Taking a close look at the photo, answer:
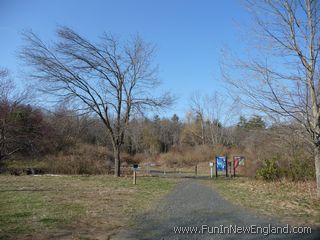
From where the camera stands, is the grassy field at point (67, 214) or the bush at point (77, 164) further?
the bush at point (77, 164)

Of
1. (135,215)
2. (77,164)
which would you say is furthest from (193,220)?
(77,164)

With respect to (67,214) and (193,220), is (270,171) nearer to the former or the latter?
(193,220)

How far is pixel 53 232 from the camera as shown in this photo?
21.5 ft

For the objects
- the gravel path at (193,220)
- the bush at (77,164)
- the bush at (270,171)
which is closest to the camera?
the gravel path at (193,220)

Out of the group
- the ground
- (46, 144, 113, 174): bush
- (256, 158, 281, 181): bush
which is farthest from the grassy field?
(46, 144, 113, 174): bush

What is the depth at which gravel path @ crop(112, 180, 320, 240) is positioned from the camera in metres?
6.50

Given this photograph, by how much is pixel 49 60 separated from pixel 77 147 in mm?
11382

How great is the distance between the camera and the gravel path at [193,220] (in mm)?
6500

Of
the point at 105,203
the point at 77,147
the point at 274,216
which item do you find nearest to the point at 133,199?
the point at 105,203

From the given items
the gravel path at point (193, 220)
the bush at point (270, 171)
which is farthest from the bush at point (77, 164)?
the gravel path at point (193, 220)

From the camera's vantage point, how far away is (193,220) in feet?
26.2

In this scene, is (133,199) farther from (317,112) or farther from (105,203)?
(317,112)

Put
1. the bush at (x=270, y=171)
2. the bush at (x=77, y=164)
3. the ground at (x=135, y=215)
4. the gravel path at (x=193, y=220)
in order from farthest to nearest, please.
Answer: the bush at (x=77, y=164), the bush at (x=270, y=171), the ground at (x=135, y=215), the gravel path at (x=193, y=220)

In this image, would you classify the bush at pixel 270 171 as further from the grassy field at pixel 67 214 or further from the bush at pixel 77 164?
the bush at pixel 77 164
